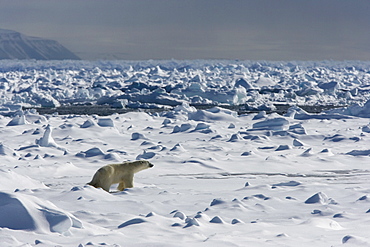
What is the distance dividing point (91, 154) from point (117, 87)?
2793 cm

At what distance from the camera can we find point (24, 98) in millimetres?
32438

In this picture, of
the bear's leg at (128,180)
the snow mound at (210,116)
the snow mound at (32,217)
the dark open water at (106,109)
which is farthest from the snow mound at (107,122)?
the snow mound at (32,217)

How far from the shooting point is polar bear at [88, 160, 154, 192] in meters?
7.02

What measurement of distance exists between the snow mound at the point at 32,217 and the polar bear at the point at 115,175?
2.36 m

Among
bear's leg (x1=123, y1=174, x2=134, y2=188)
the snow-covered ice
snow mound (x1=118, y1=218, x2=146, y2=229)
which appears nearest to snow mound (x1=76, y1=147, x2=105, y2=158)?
the snow-covered ice

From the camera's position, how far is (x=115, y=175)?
721cm

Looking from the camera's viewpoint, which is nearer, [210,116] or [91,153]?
[91,153]

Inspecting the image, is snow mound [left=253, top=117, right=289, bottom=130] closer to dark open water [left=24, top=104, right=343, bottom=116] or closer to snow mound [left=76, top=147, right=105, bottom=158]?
snow mound [left=76, top=147, right=105, bottom=158]

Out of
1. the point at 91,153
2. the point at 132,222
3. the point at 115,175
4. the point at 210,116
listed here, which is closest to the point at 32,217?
the point at 132,222

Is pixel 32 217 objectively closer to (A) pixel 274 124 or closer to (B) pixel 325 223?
(B) pixel 325 223

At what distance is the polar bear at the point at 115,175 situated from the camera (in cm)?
702

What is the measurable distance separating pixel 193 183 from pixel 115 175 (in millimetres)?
1658

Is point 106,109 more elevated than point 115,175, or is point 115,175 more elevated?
point 115,175

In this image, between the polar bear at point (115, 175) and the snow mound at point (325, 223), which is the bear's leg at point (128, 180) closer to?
the polar bear at point (115, 175)
